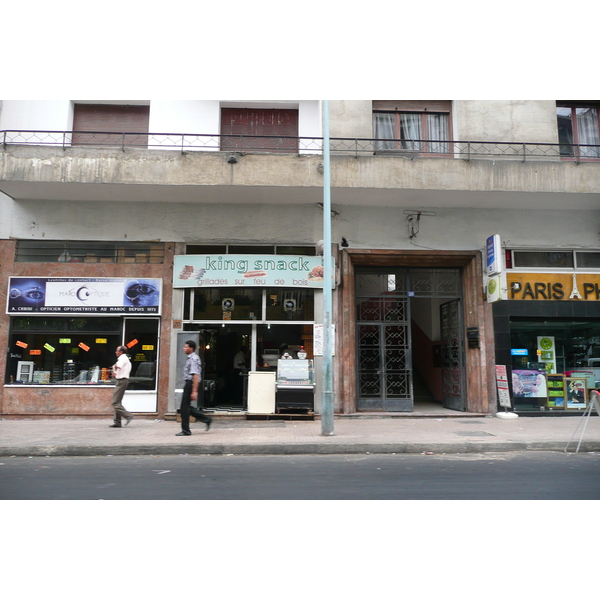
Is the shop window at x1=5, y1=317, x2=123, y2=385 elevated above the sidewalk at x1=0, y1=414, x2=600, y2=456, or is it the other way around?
the shop window at x1=5, y1=317, x2=123, y2=385

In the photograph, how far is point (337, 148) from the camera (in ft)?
44.1

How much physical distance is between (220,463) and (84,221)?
8.56m

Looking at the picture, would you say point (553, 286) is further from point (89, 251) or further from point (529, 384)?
point (89, 251)

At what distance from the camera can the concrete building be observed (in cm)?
1279

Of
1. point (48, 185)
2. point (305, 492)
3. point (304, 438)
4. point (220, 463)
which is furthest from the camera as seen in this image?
point (48, 185)

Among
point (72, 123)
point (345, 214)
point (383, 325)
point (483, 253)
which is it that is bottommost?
point (383, 325)

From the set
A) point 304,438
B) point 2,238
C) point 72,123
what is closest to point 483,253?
point 304,438

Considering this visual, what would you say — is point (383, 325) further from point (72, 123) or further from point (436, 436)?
point (72, 123)

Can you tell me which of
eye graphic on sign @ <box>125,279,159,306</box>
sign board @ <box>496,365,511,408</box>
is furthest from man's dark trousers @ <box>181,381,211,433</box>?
sign board @ <box>496,365,511,408</box>

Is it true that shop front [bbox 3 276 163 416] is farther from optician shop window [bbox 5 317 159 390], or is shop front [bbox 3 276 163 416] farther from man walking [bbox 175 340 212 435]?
man walking [bbox 175 340 212 435]

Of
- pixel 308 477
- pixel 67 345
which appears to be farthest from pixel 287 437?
pixel 67 345

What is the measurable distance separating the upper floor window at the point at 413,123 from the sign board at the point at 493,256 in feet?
9.44

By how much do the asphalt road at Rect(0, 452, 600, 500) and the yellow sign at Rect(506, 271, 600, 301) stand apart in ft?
19.3

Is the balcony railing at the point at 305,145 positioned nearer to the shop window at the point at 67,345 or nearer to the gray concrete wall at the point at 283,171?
the gray concrete wall at the point at 283,171
